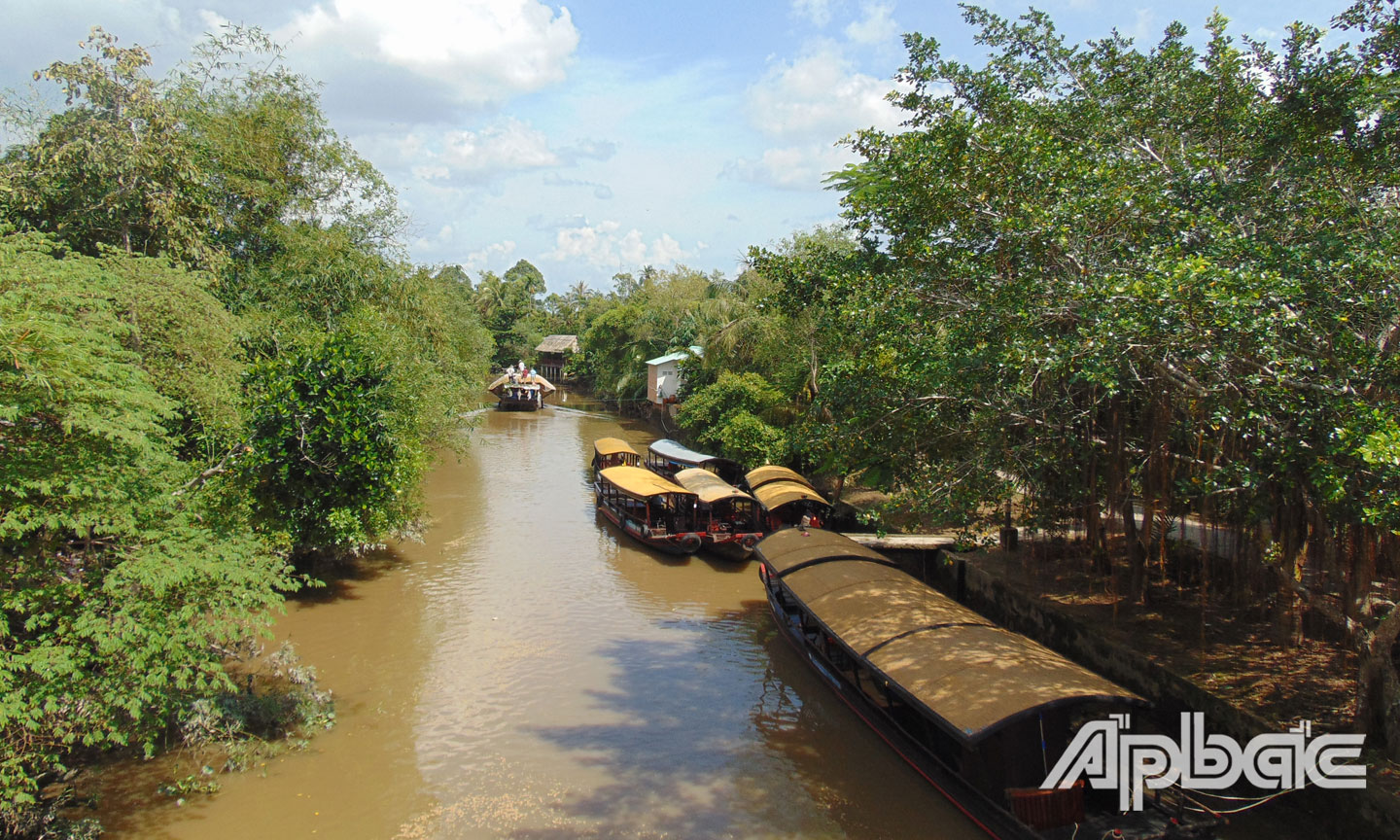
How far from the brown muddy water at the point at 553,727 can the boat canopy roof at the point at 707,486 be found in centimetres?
169

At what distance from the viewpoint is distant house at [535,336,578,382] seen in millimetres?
63125

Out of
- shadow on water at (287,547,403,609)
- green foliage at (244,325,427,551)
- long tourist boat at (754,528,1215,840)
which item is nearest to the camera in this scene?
long tourist boat at (754,528,1215,840)

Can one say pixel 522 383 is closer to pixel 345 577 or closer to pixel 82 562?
pixel 345 577

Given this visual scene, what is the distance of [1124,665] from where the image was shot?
34.7 feet

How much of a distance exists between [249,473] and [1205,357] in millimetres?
13397

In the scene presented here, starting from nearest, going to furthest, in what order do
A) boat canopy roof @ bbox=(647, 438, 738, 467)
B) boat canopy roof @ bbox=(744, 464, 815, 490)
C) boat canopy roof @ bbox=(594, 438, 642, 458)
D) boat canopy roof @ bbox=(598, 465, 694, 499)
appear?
boat canopy roof @ bbox=(598, 465, 694, 499) < boat canopy roof @ bbox=(744, 464, 815, 490) < boat canopy roof @ bbox=(647, 438, 738, 467) < boat canopy roof @ bbox=(594, 438, 642, 458)

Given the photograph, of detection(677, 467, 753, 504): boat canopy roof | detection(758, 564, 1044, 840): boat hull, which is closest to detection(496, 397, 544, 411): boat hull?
detection(677, 467, 753, 504): boat canopy roof

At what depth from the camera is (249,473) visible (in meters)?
12.5

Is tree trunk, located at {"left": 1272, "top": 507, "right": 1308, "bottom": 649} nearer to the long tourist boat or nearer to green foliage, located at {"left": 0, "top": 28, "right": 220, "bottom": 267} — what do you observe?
the long tourist boat

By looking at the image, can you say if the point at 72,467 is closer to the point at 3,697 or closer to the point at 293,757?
the point at 3,697

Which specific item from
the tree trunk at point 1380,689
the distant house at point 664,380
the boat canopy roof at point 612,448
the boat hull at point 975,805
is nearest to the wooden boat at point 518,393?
the distant house at point 664,380

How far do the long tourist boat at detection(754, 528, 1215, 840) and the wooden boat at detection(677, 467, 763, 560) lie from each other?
6.70m

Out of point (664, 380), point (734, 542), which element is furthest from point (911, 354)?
point (664, 380)

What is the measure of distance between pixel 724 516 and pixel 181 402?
1215 centimetres
